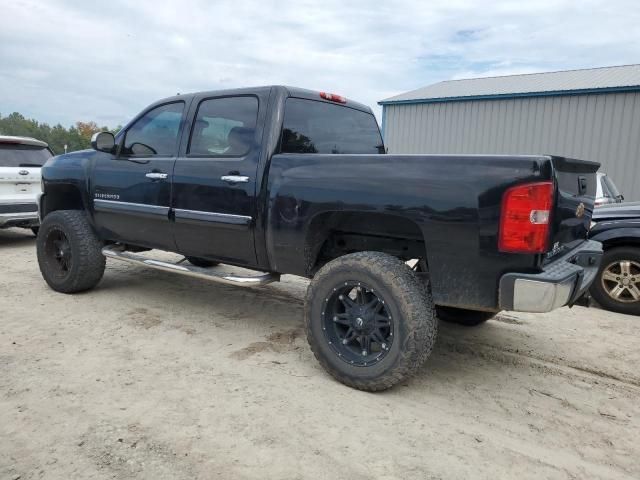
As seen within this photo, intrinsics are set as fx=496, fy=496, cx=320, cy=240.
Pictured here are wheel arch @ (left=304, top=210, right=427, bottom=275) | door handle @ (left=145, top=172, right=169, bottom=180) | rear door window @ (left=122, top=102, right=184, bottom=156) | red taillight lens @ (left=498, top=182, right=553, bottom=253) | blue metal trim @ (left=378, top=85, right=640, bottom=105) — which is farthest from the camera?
blue metal trim @ (left=378, top=85, right=640, bottom=105)

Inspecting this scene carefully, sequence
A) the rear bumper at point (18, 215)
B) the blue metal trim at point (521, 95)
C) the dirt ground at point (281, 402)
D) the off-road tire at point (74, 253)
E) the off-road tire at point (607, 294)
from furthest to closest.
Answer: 1. the blue metal trim at point (521, 95)
2. the rear bumper at point (18, 215)
3. the off-road tire at point (607, 294)
4. the off-road tire at point (74, 253)
5. the dirt ground at point (281, 402)

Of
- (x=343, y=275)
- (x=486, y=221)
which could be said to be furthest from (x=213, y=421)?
(x=486, y=221)

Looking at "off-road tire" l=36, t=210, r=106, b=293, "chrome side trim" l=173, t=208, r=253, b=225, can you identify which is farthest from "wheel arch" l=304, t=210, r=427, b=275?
"off-road tire" l=36, t=210, r=106, b=293

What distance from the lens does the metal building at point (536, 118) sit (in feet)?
41.6

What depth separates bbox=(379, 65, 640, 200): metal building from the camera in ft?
41.6

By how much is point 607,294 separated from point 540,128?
9811mm

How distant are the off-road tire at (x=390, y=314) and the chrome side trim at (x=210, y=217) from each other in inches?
30.6

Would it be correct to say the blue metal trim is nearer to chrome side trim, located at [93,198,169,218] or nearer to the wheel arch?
the wheel arch

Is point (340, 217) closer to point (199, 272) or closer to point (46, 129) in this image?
point (199, 272)

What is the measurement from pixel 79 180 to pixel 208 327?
206cm

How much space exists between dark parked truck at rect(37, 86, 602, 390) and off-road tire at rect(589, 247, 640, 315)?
1.85m

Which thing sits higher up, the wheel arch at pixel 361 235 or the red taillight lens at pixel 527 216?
the red taillight lens at pixel 527 216

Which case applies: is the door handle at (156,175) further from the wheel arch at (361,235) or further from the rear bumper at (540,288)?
the rear bumper at (540,288)

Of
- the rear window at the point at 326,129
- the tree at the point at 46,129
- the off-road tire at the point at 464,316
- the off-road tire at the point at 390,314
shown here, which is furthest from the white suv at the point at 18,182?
the tree at the point at 46,129
